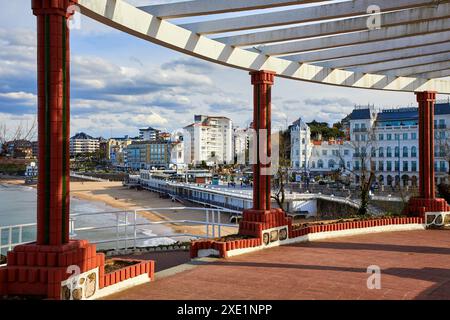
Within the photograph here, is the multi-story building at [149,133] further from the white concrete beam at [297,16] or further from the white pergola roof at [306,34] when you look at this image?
the white concrete beam at [297,16]

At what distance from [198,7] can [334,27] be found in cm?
262

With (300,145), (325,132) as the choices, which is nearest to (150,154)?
(325,132)

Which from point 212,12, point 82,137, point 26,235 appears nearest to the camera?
point 212,12

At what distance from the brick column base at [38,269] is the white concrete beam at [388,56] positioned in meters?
7.55

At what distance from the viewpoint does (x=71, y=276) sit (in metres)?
5.04

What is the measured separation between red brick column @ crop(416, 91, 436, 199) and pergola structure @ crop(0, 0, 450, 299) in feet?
0.09

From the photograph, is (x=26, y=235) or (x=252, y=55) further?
(x=26, y=235)

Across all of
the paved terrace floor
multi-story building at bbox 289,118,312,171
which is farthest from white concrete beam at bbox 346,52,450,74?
multi-story building at bbox 289,118,312,171

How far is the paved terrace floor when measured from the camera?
5.70 m

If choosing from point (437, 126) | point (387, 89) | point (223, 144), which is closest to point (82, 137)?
point (223, 144)

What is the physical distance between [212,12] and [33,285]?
180 inches

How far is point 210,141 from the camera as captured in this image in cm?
11944

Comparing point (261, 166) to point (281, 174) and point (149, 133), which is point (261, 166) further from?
point (149, 133)
